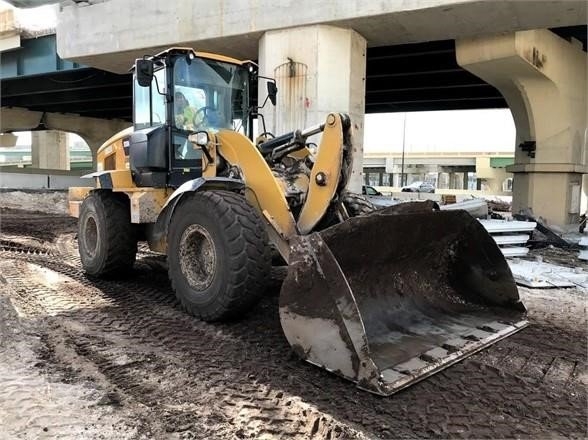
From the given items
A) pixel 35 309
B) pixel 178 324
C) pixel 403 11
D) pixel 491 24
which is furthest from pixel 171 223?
pixel 491 24

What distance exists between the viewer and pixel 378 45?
12383mm

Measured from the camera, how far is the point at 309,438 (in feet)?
9.15

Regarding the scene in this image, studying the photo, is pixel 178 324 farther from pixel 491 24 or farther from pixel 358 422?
pixel 491 24

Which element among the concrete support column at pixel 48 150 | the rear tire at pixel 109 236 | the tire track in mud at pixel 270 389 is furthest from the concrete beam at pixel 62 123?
the tire track in mud at pixel 270 389

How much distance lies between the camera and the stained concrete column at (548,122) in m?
13.0

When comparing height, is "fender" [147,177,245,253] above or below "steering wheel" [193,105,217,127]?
below

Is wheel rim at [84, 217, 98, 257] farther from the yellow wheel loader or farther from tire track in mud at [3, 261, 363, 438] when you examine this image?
the yellow wheel loader

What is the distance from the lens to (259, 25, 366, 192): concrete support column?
1122 centimetres

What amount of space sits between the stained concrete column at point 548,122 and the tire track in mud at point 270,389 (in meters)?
10.4

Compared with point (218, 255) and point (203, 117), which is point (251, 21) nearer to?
point (203, 117)

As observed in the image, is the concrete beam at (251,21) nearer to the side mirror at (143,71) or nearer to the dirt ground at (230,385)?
the side mirror at (143,71)

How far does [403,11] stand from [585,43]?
7325 millimetres

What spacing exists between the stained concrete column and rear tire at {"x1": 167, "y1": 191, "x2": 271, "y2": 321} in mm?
9822

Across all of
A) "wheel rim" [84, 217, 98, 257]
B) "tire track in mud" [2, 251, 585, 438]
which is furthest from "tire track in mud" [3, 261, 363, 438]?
"wheel rim" [84, 217, 98, 257]
